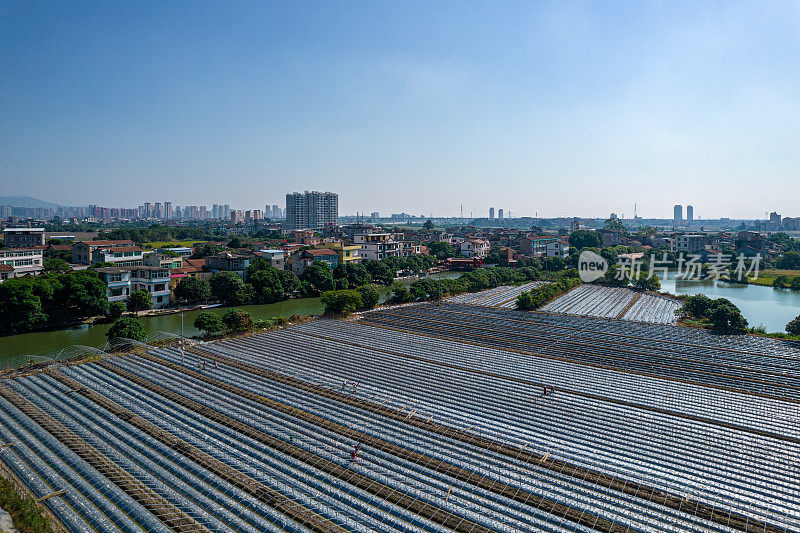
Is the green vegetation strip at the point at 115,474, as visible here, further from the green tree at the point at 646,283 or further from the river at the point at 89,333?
the green tree at the point at 646,283

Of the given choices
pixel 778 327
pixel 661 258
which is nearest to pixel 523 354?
pixel 778 327

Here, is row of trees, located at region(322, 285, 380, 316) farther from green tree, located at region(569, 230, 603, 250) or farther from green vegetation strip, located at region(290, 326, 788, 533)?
green tree, located at region(569, 230, 603, 250)

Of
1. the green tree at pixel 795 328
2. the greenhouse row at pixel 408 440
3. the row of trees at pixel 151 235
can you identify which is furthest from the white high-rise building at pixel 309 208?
the green tree at pixel 795 328

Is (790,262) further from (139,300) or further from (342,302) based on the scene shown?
(139,300)

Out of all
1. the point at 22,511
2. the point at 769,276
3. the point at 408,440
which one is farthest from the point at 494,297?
the point at 769,276

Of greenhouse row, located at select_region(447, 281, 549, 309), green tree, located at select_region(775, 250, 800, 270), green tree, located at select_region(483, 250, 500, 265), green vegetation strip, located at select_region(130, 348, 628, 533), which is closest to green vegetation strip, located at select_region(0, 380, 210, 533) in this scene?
green vegetation strip, located at select_region(130, 348, 628, 533)

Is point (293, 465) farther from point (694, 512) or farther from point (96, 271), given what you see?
point (96, 271)

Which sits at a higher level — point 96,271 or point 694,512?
point 96,271
